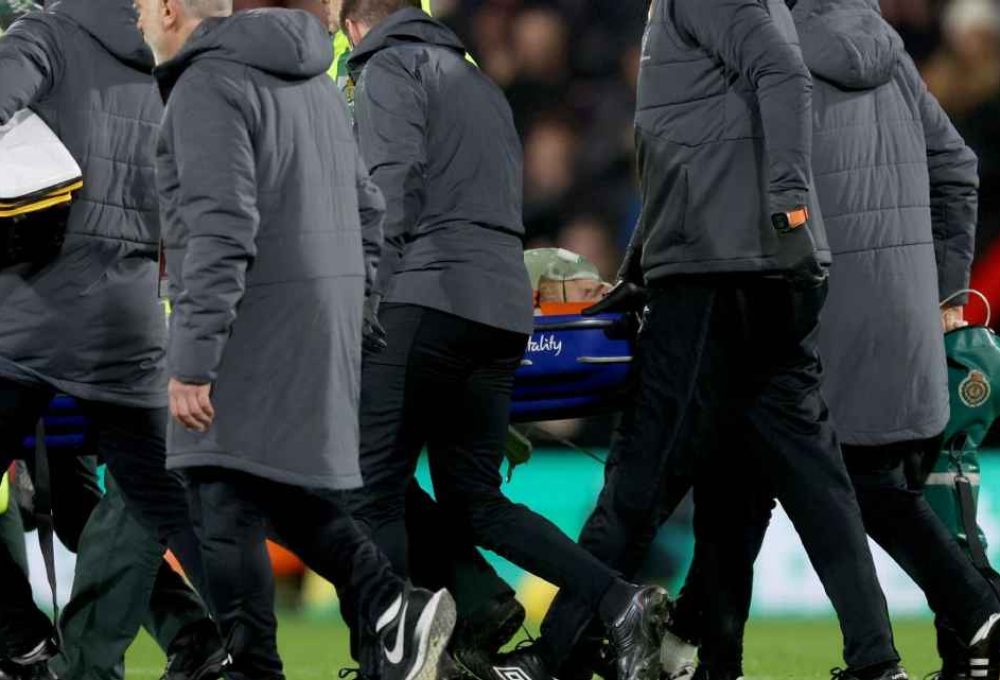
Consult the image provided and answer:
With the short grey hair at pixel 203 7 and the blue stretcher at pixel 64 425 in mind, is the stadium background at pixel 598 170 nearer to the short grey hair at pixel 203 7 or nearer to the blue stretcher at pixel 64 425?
the blue stretcher at pixel 64 425

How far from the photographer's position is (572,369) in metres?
5.54

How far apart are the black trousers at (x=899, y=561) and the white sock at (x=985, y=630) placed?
0.01m

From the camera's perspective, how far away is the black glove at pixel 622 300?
17.9ft

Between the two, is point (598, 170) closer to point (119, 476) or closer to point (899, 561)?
point (899, 561)

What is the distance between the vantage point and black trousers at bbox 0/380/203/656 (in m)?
4.93

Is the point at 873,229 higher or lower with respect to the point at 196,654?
higher

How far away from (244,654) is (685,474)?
1287 mm

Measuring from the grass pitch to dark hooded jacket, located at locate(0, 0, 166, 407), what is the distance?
1.67 m

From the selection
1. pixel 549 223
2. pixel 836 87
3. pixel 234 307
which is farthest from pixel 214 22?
pixel 549 223

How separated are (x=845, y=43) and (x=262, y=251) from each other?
63.6 inches

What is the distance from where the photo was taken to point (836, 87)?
→ 5250 mm

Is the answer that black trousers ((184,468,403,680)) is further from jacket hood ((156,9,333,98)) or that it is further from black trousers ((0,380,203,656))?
jacket hood ((156,9,333,98))

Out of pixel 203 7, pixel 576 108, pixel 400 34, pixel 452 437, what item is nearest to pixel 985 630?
pixel 452 437

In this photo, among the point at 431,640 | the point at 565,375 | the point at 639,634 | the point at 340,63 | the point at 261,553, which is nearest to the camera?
the point at 261,553
